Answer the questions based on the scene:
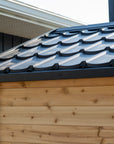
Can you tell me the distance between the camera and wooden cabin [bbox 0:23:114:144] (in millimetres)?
2705

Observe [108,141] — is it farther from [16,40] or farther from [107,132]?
[16,40]

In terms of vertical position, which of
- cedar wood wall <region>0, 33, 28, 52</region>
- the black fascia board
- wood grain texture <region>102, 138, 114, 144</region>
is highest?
cedar wood wall <region>0, 33, 28, 52</region>

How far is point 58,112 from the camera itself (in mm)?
2910

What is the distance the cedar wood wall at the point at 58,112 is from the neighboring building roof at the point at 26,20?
165 centimetres

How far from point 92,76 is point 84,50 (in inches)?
20.5

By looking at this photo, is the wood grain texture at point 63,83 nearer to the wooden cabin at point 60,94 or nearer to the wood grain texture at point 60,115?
the wooden cabin at point 60,94

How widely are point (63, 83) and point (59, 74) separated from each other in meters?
0.15

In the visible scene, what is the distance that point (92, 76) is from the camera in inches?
103

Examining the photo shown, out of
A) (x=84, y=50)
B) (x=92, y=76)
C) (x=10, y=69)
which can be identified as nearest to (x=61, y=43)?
(x=84, y=50)

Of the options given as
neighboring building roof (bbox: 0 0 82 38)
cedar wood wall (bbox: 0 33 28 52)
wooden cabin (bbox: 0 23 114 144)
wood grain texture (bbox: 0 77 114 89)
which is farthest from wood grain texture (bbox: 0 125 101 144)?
cedar wood wall (bbox: 0 33 28 52)

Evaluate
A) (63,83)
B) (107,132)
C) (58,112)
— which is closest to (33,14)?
(63,83)

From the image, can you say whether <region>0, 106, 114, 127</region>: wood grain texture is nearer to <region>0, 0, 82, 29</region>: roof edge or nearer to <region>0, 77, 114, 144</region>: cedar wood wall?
<region>0, 77, 114, 144</region>: cedar wood wall

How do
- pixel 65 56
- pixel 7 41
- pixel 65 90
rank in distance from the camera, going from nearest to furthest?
pixel 65 90
pixel 65 56
pixel 7 41

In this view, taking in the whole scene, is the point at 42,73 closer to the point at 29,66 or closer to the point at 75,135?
the point at 29,66
